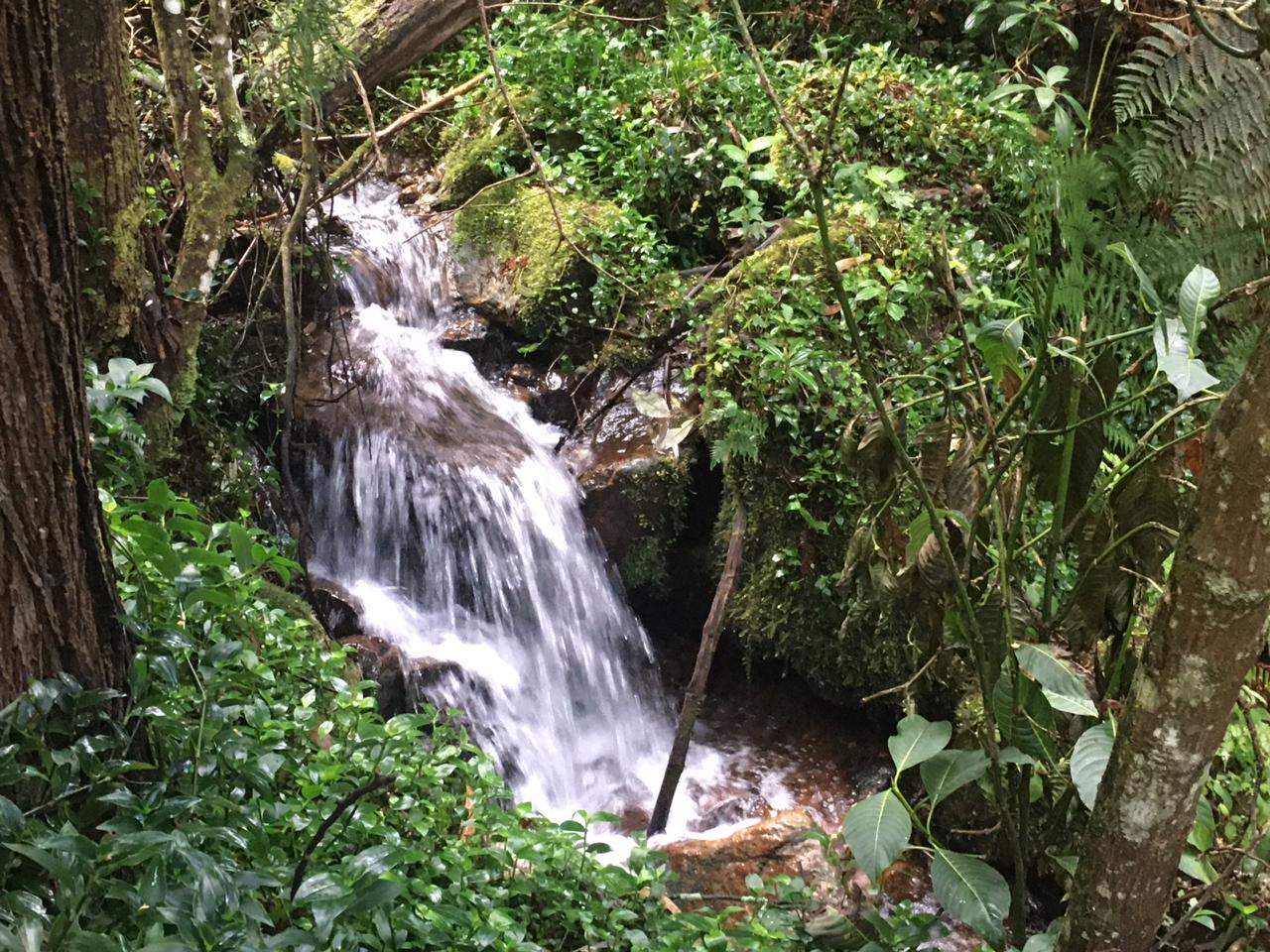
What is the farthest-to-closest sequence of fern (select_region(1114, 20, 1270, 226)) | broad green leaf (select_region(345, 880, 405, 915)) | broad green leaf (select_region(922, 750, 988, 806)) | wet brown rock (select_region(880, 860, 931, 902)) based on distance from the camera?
wet brown rock (select_region(880, 860, 931, 902)) → fern (select_region(1114, 20, 1270, 226)) → broad green leaf (select_region(922, 750, 988, 806)) → broad green leaf (select_region(345, 880, 405, 915))

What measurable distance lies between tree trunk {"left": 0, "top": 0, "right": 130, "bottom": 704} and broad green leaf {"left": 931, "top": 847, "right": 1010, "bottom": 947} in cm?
156

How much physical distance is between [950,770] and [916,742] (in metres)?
0.08

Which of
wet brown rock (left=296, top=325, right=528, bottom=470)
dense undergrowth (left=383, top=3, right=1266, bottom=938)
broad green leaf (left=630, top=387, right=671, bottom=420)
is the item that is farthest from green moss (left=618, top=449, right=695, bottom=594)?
wet brown rock (left=296, top=325, right=528, bottom=470)

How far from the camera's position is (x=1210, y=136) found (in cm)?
354

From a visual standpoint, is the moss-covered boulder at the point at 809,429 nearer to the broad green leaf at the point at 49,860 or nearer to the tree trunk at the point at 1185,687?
the tree trunk at the point at 1185,687

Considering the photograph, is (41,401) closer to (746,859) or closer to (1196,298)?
(1196,298)

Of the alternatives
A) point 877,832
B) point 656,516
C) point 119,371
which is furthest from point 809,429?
point 119,371

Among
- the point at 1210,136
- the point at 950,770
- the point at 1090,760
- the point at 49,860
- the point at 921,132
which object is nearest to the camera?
the point at 49,860

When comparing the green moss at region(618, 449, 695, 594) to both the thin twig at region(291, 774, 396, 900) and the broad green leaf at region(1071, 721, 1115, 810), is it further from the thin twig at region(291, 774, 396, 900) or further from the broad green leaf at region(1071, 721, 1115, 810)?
the thin twig at region(291, 774, 396, 900)

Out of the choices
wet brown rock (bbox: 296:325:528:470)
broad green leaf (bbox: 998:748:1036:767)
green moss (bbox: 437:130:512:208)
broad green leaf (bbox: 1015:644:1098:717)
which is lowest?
broad green leaf (bbox: 998:748:1036:767)

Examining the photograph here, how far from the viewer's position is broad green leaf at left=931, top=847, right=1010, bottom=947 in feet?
5.60

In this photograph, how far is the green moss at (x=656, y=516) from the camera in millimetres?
4672

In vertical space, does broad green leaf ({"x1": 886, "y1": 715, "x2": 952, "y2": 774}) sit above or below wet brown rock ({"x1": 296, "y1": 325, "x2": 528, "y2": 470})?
below

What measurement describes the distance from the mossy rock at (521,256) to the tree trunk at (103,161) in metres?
2.28
